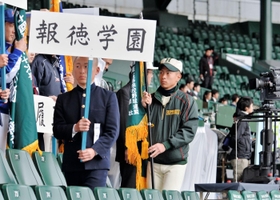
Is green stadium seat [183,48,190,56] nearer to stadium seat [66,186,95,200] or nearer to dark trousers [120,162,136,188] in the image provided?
dark trousers [120,162,136,188]

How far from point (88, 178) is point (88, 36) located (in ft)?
3.68

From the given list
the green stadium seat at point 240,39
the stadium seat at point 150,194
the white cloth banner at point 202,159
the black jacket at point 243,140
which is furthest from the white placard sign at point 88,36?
the green stadium seat at point 240,39

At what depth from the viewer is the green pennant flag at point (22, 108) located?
6609mm

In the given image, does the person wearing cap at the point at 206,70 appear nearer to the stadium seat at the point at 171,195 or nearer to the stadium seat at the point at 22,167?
the stadium seat at the point at 171,195

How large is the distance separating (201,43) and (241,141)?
15.2m

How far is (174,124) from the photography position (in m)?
7.54

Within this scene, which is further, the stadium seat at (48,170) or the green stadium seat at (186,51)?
the green stadium seat at (186,51)

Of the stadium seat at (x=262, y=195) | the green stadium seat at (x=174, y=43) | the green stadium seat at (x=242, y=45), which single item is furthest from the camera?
the green stadium seat at (x=242, y=45)

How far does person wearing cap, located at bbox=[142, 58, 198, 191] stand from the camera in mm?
7422

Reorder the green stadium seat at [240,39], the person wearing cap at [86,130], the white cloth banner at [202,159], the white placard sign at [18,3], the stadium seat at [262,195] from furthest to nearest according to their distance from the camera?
the green stadium seat at [240,39] → the white cloth banner at [202,159] → the stadium seat at [262,195] → the white placard sign at [18,3] → the person wearing cap at [86,130]

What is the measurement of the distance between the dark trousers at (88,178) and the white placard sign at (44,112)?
88 centimetres

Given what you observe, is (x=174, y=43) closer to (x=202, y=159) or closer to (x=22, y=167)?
(x=202, y=159)

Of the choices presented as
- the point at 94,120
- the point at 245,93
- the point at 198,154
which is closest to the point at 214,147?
the point at 198,154

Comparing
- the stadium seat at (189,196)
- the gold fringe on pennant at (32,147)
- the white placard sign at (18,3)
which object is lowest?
the stadium seat at (189,196)
